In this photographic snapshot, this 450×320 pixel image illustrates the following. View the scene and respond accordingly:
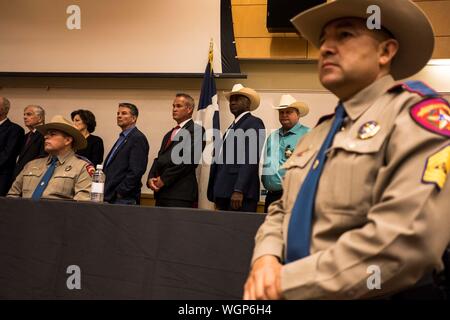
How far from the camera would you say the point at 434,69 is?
527cm

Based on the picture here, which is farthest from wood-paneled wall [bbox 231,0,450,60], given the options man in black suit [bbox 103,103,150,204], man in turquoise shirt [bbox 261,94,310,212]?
man in black suit [bbox 103,103,150,204]

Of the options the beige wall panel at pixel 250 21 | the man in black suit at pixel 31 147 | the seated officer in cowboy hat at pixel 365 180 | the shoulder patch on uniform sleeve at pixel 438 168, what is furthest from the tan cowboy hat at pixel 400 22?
the beige wall panel at pixel 250 21

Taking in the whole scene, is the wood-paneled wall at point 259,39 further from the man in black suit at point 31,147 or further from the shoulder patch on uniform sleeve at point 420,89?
the shoulder patch on uniform sleeve at point 420,89

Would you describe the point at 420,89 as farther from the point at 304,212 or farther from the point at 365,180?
the point at 304,212

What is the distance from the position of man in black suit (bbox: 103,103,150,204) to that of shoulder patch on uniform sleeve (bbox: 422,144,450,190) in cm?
335

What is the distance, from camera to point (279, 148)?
425cm

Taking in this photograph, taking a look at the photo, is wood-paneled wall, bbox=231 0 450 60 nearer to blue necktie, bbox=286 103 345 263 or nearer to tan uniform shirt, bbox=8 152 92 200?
tan uniform shirt, bbox=8 152 92 200

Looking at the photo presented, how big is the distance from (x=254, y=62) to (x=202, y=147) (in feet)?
5.52

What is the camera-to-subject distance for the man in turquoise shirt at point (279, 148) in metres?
4.07

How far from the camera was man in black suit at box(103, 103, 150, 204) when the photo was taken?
418 cm

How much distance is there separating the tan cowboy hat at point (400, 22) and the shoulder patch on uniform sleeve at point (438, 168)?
0.47 meters

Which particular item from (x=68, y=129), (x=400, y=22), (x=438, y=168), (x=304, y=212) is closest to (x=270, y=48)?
(x=68, y=129)

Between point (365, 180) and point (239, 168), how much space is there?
9.66ft
